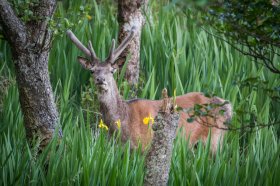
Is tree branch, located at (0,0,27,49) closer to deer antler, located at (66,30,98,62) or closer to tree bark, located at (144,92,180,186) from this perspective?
tree bark, located at (144,92,180,186)

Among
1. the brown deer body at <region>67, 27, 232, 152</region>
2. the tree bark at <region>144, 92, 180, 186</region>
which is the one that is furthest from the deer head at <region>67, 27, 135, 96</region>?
the tree bark at <region>144, 92, 180, 186</region>

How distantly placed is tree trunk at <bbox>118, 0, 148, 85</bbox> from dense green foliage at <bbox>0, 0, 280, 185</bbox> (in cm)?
20

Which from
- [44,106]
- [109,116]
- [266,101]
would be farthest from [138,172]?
[266,101]

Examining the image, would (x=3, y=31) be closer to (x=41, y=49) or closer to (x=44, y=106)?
(x=41, y=49)

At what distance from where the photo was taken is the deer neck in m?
6.74

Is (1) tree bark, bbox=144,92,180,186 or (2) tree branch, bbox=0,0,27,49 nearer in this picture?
(1) tree bark, bbox=144,92,180,186

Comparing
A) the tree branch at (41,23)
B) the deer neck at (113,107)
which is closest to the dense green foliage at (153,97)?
the deer neck at (113,107)

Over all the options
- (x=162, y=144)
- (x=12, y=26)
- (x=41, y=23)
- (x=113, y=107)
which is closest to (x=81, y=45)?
(x=113, y=107)

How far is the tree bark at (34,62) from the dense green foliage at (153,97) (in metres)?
0.21

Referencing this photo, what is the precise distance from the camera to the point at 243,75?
Answer: 7980 mm

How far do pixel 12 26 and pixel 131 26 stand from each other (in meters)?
3.07

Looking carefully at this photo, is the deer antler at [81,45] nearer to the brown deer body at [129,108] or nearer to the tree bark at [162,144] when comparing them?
the brown deer body at [129,108]

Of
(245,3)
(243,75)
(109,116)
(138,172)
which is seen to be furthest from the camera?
(243,75)

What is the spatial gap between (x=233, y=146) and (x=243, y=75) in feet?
8.32
